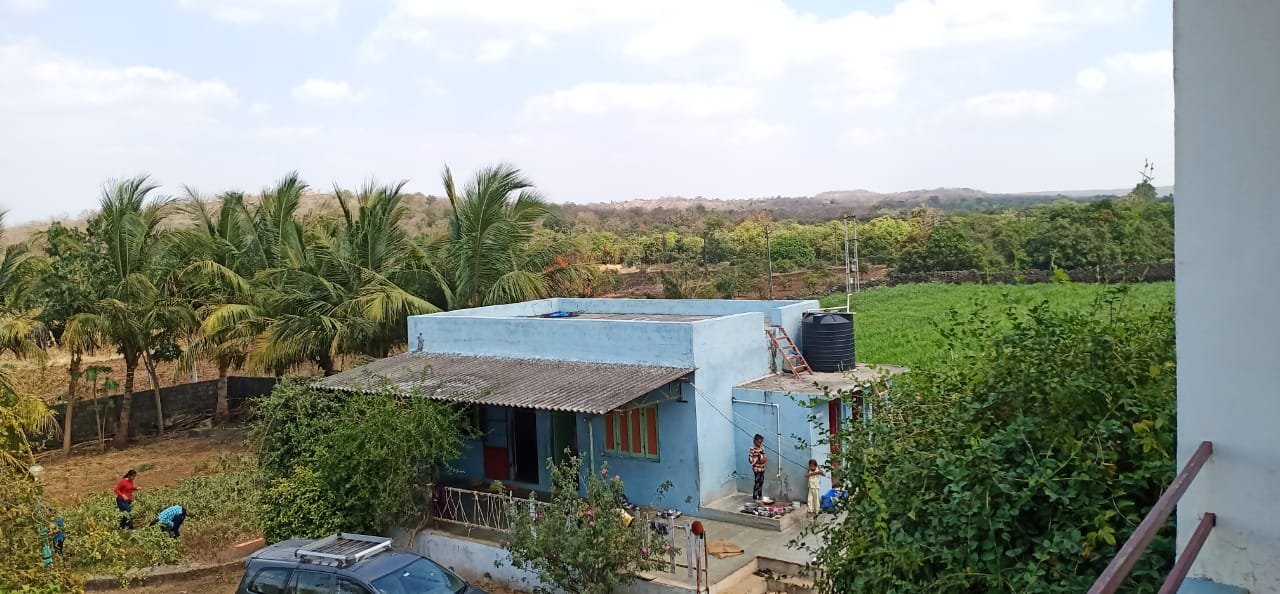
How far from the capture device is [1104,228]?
40.6 metres

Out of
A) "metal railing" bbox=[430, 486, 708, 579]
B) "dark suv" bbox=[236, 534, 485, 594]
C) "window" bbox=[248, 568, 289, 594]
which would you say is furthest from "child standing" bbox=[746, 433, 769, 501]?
"window" bbox=[248, 568, 289, 594]

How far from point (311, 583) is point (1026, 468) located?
7384 mm

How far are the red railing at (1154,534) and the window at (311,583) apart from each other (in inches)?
323

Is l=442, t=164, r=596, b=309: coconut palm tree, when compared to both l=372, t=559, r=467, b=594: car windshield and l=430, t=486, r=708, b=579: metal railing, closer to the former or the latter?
l=430, t=486, r=708, b=579: metal railing

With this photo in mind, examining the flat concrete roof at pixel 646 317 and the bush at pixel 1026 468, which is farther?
the flat concrete roof at pixel 646 317

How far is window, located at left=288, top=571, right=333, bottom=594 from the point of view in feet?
30.8

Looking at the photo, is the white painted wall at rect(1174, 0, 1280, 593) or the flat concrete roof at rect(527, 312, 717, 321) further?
the flat concrete roof at rect(527, 312, 717, 321)

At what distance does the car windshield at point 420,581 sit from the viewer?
920 centimetres

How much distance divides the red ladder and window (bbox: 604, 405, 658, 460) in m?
2.65

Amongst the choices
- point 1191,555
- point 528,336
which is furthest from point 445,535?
point 1191,555

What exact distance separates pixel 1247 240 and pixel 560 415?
12302mm

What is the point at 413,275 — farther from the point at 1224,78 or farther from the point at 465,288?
the point at 1224,78

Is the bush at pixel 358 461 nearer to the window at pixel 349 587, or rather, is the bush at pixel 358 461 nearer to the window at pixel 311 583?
the window at pixel 311 583

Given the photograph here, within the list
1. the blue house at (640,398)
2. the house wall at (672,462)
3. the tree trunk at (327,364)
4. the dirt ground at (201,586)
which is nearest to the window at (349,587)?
the dirt ground at (201,586)
